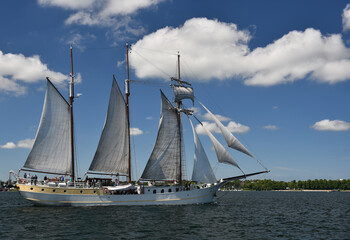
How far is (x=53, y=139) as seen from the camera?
48750 mm

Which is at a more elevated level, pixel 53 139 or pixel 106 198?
pixel 53 139

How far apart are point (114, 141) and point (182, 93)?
14.8 m

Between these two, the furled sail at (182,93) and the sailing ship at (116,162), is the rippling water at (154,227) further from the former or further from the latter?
the furled sail at (182,93)

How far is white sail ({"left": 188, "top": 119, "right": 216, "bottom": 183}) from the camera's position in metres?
51.1

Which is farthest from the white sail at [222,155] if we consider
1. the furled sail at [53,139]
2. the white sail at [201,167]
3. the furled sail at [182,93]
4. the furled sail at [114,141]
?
the furled sail at [53,139]

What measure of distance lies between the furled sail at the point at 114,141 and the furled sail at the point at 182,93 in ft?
31.6

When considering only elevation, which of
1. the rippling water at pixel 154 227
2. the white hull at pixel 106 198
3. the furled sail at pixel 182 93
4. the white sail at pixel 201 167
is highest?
the furled sail at pixel 182 93

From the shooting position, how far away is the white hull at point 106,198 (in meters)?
46.1

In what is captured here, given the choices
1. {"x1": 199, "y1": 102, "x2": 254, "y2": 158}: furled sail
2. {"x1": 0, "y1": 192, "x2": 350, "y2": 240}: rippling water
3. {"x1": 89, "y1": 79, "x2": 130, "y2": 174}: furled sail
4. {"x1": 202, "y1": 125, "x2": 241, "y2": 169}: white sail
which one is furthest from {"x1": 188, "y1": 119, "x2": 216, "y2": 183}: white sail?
{"x1": 0, "y1": 192, "x2": 350, "y2": 240}: rippling water

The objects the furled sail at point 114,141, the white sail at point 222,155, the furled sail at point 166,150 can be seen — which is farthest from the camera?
the furled sail at point 166,150

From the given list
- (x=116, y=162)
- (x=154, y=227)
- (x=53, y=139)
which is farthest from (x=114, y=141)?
(x=154, y=227)

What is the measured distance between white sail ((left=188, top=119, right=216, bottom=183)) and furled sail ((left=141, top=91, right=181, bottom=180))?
139 inches

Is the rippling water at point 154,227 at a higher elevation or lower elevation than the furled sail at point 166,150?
lower

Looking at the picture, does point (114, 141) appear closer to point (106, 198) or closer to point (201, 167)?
point (106, 198)
